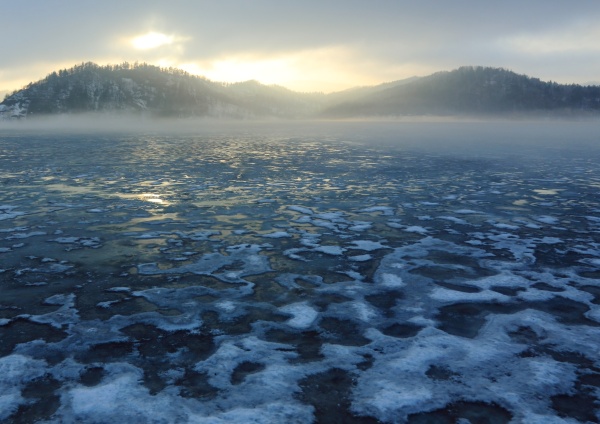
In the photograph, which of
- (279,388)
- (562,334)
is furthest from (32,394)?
(562,334)

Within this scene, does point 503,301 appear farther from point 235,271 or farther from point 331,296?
point 235,271

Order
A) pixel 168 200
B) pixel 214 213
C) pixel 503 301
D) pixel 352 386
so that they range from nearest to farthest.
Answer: pixel 352 386 < pixel 503 301 < pixel 214 213 < pixel 168 200

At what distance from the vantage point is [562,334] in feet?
21.3

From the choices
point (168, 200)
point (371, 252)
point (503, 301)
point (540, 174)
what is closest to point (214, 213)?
point (168, 200)

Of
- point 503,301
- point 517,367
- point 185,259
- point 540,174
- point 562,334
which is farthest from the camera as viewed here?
point 540,174

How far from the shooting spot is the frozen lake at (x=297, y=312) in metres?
4.98

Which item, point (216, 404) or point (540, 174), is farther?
point (540, 174)

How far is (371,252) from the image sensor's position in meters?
10.5

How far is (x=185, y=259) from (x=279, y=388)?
5.25 metres

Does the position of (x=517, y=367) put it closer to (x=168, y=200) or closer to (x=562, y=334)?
(x=562, y=334)

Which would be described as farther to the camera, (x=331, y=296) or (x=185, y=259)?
(x=185, y=259)

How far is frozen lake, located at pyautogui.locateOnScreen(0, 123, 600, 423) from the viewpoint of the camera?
16.3ft

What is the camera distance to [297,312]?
7.26m

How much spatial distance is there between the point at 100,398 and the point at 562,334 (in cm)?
626
